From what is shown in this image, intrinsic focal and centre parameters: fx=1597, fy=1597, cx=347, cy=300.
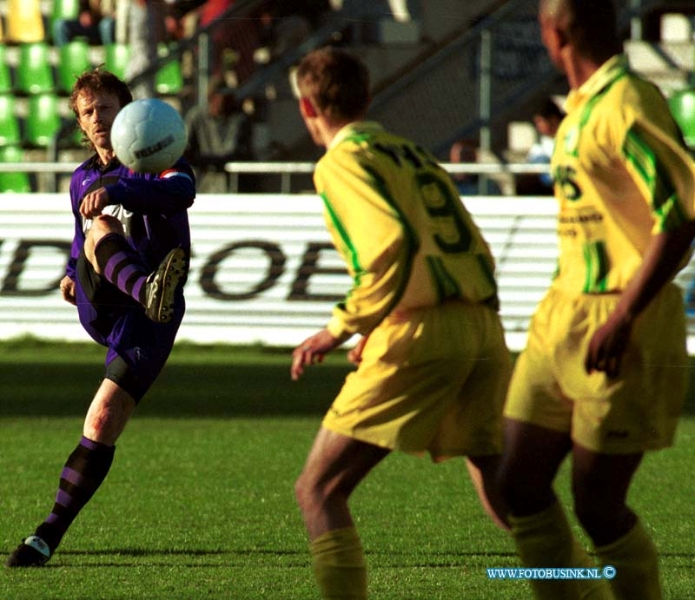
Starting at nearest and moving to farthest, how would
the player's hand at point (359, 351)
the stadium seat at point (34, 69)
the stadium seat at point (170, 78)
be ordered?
the player's hand at point (359, 351) → the stadium seat at point (170, 78) → the stadium seat at point (34, 69)

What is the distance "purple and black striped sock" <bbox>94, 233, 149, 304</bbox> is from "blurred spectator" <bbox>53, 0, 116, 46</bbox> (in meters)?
15.4

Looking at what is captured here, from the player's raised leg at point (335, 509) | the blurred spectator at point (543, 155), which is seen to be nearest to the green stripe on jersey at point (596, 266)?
the player's raised leg at point (335, 509)

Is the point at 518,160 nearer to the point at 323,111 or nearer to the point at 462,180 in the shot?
the point at 462,180

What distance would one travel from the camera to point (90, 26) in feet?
71.3

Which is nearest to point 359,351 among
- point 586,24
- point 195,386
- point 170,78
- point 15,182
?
point 586,24

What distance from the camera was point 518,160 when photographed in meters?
19.0

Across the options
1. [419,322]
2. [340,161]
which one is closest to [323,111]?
[340,161]

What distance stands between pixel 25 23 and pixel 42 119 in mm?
2417

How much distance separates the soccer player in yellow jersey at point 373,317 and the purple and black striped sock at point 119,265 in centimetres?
182

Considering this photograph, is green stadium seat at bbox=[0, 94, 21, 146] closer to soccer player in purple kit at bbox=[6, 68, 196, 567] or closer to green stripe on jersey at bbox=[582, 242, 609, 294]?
soccer player in purple kit at bbox=[6, 68, 196, 567]

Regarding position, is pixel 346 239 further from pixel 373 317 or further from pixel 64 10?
pixel 64 10

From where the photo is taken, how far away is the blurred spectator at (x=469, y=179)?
1659 centimetres

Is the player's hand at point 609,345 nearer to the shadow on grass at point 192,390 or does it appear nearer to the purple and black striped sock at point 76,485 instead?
the purple and black striped sock at point 76,485

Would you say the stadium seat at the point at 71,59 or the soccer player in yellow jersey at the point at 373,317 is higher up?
the soccer player in yellow jersey at the point at 373,317
